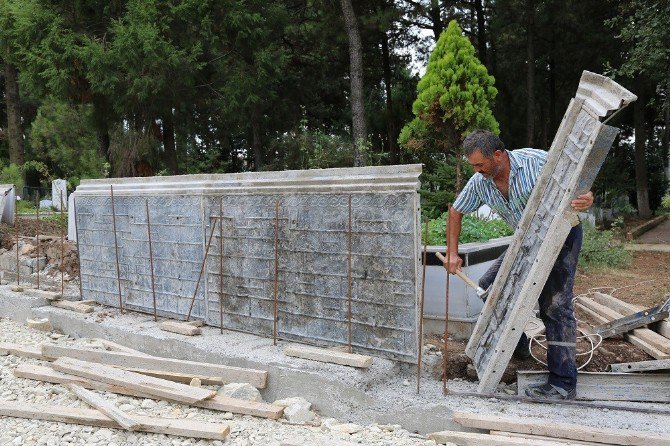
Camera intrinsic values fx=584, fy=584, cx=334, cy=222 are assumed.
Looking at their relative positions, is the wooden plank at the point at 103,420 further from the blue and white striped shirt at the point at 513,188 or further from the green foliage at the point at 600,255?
the green foliage at the point at 600,255

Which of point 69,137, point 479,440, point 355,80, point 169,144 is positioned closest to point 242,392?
point 479,440

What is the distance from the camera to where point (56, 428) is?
4238mm

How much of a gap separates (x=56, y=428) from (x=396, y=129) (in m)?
16.1

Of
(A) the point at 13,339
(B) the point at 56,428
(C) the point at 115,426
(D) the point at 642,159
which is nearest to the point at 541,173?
(C) the point at 115,426

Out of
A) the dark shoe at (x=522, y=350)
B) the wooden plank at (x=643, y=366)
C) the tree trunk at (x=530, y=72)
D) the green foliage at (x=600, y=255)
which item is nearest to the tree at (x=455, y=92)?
the green foliage at (x=600, y=255)

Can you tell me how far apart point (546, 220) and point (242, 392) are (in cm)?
255

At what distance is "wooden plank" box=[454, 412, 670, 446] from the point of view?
10.4ft

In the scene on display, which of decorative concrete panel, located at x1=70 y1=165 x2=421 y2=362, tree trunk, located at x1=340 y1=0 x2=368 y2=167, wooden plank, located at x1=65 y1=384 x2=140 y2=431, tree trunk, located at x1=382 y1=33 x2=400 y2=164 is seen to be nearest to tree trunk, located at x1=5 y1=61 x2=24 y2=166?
tree trunk, located at x1=382 y1=33 x2=400 y2=164

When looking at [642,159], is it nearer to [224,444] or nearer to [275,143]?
[275,143]

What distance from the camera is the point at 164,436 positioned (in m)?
3.96

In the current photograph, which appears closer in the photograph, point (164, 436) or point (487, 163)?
point (164, 436)

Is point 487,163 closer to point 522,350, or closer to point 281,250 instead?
point 522,350

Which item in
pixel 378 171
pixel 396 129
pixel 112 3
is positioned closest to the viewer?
pixel 378 171

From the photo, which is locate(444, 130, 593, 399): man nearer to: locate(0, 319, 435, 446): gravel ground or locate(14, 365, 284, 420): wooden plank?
locate(0, 319, 435, 446): gravel ground
